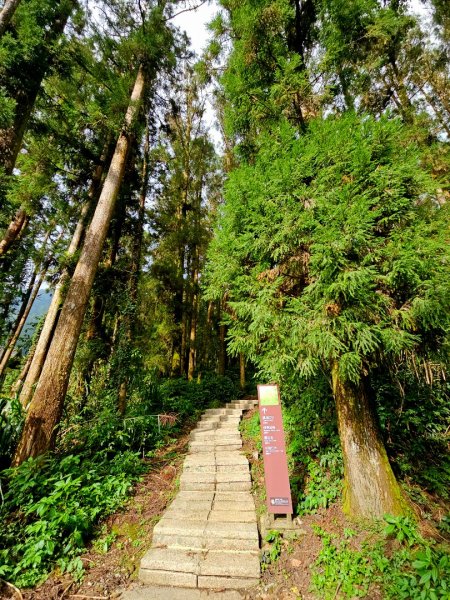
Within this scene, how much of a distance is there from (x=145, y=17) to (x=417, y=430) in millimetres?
10253

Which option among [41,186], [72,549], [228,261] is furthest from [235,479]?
[41,186]

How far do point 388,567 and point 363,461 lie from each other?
3.15 ft

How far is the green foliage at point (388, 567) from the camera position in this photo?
2.28 metres

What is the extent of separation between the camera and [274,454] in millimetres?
3643

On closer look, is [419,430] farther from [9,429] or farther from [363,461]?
[9,429]

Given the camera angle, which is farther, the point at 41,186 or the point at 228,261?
the point at 41,186

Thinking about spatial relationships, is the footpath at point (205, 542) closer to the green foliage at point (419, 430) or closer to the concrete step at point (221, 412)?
the green foliage at point (419, 430)

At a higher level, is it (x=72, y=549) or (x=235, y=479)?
(x=235, y=479)

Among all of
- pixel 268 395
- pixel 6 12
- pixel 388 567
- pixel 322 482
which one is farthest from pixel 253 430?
pixel 6 12

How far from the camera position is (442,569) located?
233cm

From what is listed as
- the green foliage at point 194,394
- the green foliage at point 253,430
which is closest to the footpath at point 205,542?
the green foliage at point 253,430

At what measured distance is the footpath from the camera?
281cm

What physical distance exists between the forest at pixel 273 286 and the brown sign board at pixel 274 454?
1.34 feet

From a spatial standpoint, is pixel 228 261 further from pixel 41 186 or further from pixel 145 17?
pixel 145 17
